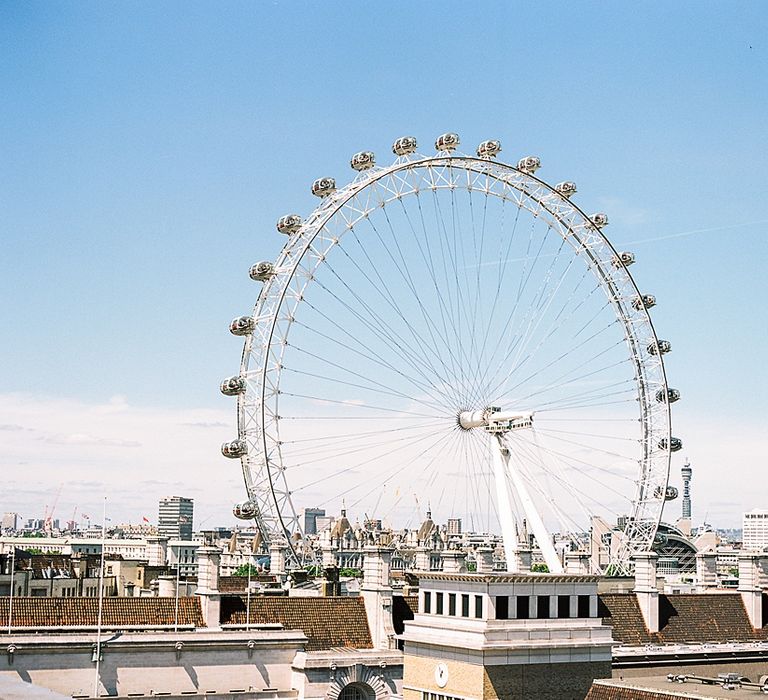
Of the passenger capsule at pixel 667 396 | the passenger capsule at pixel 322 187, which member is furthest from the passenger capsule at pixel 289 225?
the passenger capsule at pixel 667 396

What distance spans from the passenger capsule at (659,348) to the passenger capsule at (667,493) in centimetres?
1032

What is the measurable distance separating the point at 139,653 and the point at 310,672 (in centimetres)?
785

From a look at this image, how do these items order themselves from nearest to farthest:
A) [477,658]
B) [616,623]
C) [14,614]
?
[477,658]
[14,614]
[616,623]

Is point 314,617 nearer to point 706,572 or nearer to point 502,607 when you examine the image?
point 502,607

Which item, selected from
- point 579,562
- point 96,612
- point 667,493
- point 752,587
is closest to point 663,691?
point 96,612

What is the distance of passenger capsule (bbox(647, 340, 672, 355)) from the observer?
3797 inches

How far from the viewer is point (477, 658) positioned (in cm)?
5206

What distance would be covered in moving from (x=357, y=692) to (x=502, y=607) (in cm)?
976

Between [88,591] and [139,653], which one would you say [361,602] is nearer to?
[139,653]

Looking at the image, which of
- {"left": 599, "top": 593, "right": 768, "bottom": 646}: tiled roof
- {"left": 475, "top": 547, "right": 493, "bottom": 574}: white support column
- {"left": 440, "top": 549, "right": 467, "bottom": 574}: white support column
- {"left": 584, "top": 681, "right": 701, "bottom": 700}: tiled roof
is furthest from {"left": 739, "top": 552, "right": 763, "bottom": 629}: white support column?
{"left": 584, "top": 681, "right": 701, "bottom": 700}: tiled roof

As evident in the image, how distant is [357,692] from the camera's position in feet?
193

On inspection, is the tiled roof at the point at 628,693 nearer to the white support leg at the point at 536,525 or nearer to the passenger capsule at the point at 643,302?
the white support leg at the point at 536,525

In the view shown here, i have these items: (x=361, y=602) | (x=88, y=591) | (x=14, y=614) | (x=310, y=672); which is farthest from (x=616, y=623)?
(x=88, y=591)

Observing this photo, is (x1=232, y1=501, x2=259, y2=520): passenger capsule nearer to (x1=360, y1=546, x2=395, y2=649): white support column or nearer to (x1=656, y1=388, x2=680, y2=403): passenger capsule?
(x1=360, y1=546, x2=395, y2=649): white support column
